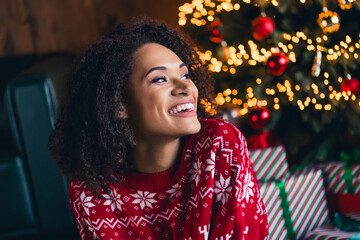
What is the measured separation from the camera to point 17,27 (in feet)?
8.16

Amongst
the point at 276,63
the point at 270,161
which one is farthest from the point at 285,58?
the point at 270,161

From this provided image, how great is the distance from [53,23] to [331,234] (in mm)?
1804

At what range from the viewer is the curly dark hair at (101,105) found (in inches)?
43.4

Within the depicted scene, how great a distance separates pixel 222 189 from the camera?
1.04 m

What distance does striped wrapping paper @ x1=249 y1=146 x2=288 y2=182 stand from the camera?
5.14 feet

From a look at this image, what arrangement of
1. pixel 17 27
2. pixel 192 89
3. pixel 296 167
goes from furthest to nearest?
pixel 17 27, pixel 296 167, pixel 192 89

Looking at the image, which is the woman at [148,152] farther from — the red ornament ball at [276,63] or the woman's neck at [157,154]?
the red ornament ball at [276,63]

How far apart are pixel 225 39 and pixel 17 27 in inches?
55.1

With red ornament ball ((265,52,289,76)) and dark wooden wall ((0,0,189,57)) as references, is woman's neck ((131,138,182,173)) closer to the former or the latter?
red ornament ball ((265,52,289,76))

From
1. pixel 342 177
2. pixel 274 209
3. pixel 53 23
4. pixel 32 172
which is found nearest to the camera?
pixel 274 209

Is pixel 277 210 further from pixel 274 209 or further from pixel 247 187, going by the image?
pixel 247 187

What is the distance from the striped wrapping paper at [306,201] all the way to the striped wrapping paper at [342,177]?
0.04 meters

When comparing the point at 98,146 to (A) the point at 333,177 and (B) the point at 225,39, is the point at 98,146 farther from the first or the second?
(A) the point at 333,177

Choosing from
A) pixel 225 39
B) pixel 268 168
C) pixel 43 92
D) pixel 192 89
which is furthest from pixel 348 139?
pixel 43 92
